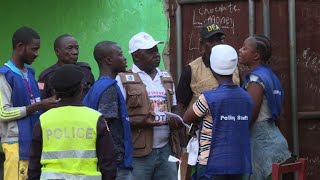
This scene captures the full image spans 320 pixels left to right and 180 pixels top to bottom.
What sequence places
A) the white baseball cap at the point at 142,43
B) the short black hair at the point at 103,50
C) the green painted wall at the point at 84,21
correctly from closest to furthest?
1. the short black hair at the point at 103,50
2. the white baseball cap at the point at 142,43
3. the green painted wall at the point at 84,21

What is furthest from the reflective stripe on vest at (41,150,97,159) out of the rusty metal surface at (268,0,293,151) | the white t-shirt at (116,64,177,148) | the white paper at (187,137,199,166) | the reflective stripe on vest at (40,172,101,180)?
the rusty metal surface at (268,0,293,151)

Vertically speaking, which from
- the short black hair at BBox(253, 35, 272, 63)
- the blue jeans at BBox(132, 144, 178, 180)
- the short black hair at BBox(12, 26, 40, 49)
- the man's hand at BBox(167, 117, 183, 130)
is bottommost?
the blue jeans at BBox(132, 144, 178, 180)

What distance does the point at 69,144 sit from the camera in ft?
13.3

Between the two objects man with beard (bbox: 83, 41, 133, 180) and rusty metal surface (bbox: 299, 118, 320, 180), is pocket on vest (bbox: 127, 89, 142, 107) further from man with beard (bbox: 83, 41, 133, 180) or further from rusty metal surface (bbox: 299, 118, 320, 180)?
rusty metal surface (bbox: 299, 118, 320, 180)

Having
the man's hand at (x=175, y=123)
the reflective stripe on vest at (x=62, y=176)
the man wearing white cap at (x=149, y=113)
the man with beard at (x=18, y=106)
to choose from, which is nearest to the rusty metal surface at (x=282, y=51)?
the man wearing white cap at (x=149, y=113)

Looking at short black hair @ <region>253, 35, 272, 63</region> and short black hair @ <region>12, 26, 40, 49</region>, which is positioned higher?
short black hair @ <region>12, 26, 40, 49</region>

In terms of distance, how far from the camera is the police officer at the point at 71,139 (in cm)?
406

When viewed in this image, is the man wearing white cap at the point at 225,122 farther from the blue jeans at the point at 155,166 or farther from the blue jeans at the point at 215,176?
the blue jeans at the point at 155,166

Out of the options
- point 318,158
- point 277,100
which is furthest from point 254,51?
point 318,158

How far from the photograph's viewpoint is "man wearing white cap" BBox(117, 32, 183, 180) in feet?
18.2

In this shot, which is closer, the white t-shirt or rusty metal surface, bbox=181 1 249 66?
the white t-shirt

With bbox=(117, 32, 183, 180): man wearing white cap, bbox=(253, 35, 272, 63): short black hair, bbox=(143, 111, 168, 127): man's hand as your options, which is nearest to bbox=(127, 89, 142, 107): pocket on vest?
bbox=(117, 32, 183, 180): man wearing white cap

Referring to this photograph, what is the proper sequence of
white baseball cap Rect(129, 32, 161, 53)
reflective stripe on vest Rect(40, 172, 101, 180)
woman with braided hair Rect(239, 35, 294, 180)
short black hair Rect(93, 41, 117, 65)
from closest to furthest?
reflective stripe on vest Rect(40, 172, 101, 180) < short black hair Rect(93, 41, 117, 65) < woman with braided hair Rect(239, 35, 294, 180) < white baseball cap Rect(129, 32, 161, 53)

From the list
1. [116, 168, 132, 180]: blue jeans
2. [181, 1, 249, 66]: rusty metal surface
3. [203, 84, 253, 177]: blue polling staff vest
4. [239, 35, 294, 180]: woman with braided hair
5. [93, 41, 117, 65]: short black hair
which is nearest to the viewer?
[203, 84, 253, 177]: blue polling staff vest
